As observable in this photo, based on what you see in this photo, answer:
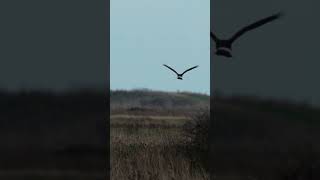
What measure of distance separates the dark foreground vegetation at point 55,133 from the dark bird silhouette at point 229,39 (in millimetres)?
1545

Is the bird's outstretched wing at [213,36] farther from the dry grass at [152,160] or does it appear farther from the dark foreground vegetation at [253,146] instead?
the dry grass at [152,160]

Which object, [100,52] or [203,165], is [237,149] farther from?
[203,165]

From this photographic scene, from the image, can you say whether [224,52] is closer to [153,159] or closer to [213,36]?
[213,36]

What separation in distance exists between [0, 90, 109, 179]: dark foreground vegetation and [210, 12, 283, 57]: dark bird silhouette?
1545 millimetres

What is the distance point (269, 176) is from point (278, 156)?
335mm

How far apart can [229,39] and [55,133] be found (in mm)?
2215

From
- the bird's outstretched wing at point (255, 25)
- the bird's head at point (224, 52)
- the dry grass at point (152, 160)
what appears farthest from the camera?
the dry grass at point (152, 160)

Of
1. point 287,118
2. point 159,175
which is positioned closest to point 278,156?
point 287,118

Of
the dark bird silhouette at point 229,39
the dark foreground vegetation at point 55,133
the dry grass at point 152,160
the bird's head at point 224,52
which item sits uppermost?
the dark bird silhouette at point 229,39

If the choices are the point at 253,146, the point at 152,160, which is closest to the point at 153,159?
the point at 152,160

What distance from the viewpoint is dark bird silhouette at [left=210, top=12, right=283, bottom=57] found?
20.7ft

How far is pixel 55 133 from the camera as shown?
5.20 meters

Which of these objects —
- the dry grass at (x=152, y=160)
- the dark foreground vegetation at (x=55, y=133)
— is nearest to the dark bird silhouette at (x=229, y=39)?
the dark foreground vegetation at (x=55, y=133)

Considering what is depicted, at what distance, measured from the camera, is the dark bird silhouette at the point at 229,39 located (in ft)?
20.7
